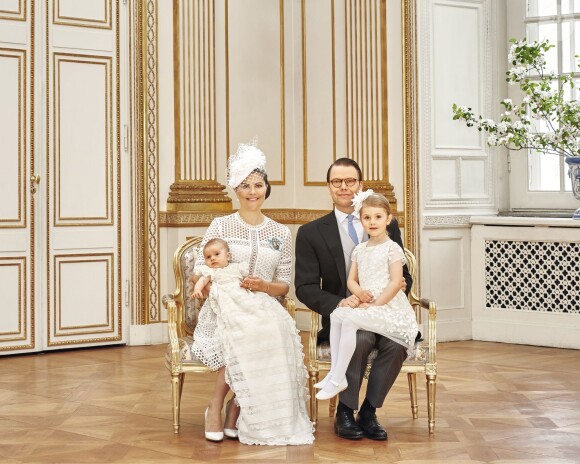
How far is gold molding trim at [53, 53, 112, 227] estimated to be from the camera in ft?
21.9

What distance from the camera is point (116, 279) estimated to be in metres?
6.89

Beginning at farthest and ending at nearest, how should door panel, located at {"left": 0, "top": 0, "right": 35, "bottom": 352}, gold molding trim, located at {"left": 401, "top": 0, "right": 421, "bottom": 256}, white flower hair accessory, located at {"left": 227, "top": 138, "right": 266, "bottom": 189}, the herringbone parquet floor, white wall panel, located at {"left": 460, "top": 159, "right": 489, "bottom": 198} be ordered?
white wall panel, located at {"left": 460, "top": 159, "right": 489, "bottom": 198} < gold molding trim, located at {"left": 401, "top": 0, "right": 421, "bottom": 256} < door panel, located at {"left": 0, "top": 0, "right": 35, "bottom": 352} < white flower hair accessory, located at {"left": 227, "top": 138, "right": 266, "bottom": 189} < the herringbone parquet floor

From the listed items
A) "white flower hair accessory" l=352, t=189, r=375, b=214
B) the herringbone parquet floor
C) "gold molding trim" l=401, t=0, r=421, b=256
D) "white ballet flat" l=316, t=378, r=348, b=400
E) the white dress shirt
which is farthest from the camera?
"gold molding trim" l=401, t=0, r=421, b=256

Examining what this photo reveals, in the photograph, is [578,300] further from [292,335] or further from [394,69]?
[292,335]

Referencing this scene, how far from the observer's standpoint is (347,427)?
→ 13.5ft

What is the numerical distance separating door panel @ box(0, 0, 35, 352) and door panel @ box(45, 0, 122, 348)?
14 centimetres

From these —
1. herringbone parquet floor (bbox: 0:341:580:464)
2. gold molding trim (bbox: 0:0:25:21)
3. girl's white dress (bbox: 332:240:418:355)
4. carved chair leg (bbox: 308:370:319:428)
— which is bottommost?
herringbone parquet floor (bbox: 0:341:580:464)

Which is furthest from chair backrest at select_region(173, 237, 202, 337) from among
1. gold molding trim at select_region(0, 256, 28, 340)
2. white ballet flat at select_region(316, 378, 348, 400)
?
gold molding trim at select_region(0, 256, 28, 340)

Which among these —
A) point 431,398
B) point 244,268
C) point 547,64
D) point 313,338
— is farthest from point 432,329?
point 547,64

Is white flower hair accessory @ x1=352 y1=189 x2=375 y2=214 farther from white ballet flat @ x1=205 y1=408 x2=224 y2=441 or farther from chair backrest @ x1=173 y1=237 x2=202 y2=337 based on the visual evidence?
white ballet flat @ x1=205 y1=408 x2=224 y2=441

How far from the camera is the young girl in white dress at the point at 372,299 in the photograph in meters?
4.07

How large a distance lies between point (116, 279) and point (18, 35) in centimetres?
168

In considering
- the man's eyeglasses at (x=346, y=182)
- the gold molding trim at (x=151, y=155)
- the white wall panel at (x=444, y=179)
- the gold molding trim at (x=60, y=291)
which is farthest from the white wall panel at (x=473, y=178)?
the man's eyeglasses at (x=346, y=182)

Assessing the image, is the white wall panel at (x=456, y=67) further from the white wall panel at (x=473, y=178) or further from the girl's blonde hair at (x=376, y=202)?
the girl's blonde hair at (x=376, y=202)
